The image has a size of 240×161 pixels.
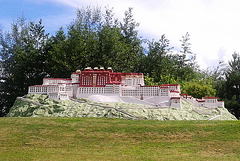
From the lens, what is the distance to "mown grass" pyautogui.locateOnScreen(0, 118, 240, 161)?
1288 centimetres

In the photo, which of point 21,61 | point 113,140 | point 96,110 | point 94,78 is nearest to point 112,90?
point 94,78

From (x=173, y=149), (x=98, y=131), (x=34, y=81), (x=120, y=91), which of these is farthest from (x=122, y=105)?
(x=34, y=81)

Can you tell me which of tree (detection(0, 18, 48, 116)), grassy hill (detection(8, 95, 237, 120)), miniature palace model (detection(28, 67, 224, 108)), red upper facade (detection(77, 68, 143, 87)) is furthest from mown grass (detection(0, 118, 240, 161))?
tree (detection(0, 18, 48, 116))

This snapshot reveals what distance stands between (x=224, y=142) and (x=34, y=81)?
81.8 feet

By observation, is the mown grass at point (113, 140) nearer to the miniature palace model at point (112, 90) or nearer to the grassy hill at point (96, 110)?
the grassy hill at point (96, 110)

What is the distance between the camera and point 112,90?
2216 centimetres

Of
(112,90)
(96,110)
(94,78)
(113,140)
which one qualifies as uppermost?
(94,78)

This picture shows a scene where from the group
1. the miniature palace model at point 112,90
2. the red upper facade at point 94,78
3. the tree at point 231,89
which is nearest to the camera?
the miniature palace model at point 112,90

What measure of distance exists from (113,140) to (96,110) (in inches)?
222

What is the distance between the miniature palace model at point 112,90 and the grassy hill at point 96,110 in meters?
0.64

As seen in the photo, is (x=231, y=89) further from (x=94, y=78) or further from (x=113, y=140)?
(x=113, y=140)

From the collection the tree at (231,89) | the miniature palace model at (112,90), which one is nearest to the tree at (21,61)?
the miniature palace model at (112,90)

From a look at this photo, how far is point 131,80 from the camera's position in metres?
23.5

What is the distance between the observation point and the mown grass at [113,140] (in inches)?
507
